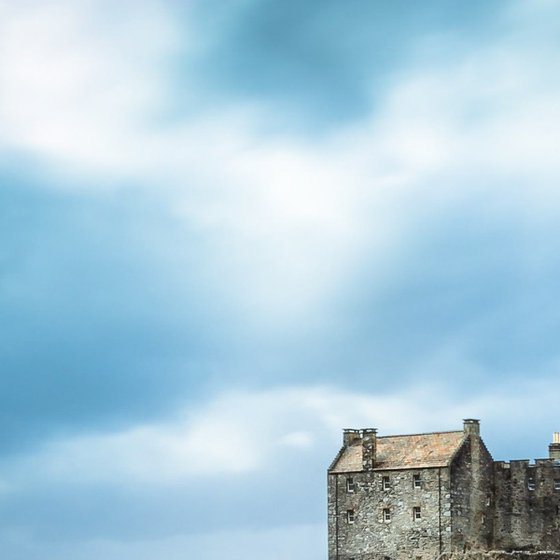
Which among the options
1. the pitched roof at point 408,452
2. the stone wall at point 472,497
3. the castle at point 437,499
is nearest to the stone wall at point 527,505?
the castle at point 437,499

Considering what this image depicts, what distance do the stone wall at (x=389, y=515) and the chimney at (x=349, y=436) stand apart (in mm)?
3260

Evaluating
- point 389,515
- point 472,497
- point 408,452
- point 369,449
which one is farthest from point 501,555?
point 369,449

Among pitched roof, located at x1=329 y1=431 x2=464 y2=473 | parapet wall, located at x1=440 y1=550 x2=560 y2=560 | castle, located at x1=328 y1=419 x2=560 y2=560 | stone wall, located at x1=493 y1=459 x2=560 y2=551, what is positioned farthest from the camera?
stone wall, located at x1=493 y1=459 x2=560 y2=551

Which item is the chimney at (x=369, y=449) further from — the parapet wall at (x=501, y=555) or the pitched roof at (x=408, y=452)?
the parapet wall at (x=501, y=555)

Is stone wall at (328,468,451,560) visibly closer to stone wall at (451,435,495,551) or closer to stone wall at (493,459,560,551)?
stone wall at (451,435,495,551)

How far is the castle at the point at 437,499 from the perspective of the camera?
133625 millimetres

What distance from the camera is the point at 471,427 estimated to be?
136m

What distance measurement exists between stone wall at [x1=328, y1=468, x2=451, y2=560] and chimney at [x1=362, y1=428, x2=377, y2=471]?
67 centimetres

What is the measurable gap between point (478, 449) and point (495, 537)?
6529mm

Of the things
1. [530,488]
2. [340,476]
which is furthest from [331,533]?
[530,488]

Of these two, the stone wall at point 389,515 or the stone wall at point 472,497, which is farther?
the stone wall at point 472,497

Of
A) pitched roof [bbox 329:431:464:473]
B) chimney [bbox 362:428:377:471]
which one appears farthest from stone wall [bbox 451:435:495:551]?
chimney [bbox 362:428:377:471]

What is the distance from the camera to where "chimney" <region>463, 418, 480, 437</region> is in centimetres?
13612

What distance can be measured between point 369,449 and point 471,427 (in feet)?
24.7
